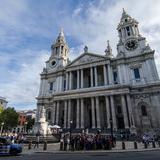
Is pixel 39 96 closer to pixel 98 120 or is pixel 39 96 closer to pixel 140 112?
pixel 98 120

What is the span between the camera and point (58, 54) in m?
58.2

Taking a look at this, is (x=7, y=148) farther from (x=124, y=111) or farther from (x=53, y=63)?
(x=53, y=63)

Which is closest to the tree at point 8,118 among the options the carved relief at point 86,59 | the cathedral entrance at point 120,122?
the carved relief at point 86,59

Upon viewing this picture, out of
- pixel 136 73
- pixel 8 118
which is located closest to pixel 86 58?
pixel 136 73

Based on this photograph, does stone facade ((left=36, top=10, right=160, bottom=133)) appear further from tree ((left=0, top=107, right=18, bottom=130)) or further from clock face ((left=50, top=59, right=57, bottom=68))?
tree ((left=0, top=107, right=18, bottom=130))

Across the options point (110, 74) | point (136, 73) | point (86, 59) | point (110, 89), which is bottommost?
point (110, 89)

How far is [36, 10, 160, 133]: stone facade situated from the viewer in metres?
37.2

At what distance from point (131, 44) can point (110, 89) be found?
52.4 feet

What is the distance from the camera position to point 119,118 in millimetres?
39094

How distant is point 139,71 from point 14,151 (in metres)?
35.4

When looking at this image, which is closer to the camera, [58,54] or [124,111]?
[124,111]

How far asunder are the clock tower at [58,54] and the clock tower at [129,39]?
19.3 metres

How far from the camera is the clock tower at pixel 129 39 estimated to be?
45.0m

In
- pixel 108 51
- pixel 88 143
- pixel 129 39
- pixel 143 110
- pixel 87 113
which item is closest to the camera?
pixel 88 143
